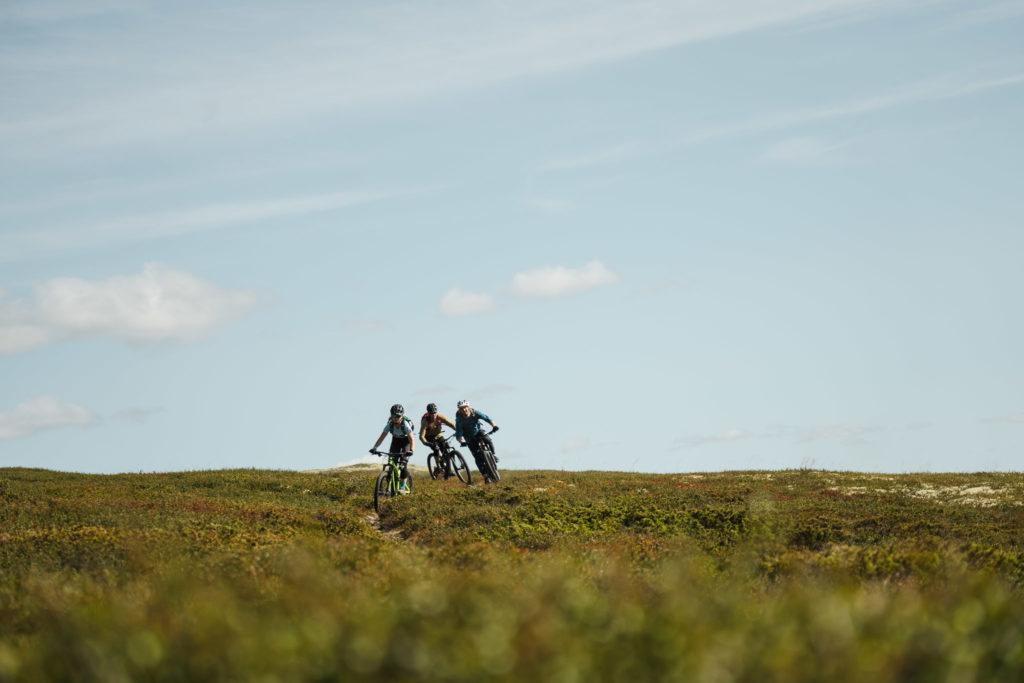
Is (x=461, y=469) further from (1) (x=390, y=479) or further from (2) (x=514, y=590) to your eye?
(2) (x=514, y=590)

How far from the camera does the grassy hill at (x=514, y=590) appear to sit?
5027 millimetres

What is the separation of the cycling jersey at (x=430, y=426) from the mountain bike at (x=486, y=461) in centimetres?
159

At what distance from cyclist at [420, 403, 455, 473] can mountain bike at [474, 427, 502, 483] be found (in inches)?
58.1

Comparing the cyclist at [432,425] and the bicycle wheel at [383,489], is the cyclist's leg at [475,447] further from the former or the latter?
the bicycle wheel at [383,489]

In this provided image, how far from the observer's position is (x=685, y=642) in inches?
202

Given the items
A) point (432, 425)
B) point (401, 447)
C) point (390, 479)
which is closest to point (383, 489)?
point (390, 479)

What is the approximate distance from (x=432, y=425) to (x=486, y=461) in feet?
8.11

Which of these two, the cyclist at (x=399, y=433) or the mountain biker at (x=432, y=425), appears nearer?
the cyclist at (x=399, y=433)

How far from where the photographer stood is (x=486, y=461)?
3006cm

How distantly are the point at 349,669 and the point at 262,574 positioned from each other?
561 centimetres

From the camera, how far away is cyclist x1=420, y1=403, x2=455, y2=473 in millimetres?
28625

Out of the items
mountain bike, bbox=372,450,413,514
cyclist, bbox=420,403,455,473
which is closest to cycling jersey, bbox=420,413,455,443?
cyclist, bbox=420,403,455,473

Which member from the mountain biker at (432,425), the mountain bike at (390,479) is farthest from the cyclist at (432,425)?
the mountain bike at (390,479)

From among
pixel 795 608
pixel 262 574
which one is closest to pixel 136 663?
pixel 795 608
